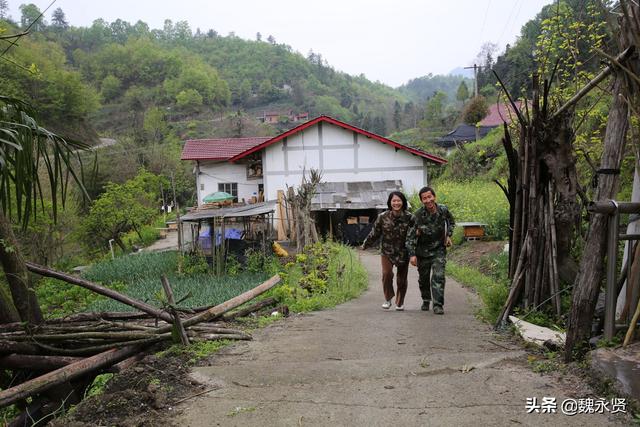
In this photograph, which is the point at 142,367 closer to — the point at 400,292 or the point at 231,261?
the point at 400,292

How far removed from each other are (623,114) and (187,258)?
14.5 meters

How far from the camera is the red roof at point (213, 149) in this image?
25.9 m

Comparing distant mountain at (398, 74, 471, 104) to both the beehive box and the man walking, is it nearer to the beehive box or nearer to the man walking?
the beehive box

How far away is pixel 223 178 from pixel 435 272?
69.7 ft

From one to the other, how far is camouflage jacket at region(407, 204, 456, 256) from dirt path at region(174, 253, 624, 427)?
1139 millimetres

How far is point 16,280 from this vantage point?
Result: 14.6 feet

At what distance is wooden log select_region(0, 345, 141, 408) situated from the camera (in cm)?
352

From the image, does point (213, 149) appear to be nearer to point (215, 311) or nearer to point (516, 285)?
point (215, 311)

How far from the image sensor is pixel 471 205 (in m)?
18.8

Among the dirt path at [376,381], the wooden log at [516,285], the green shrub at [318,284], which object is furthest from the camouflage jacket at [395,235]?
the wooden log at [516,285]

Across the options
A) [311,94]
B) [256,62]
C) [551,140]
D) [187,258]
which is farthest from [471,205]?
[256,62]

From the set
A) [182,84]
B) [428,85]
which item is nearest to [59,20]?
[182,84]

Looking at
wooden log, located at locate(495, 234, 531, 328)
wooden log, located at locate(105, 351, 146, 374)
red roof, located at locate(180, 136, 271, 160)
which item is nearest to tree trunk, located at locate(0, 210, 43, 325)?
wooden log, located at locate(105, 351, 146, 374)

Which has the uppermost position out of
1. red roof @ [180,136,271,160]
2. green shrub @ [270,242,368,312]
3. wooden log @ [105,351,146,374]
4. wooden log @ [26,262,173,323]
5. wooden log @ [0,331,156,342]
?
red roof @ [180,136,271,160]
